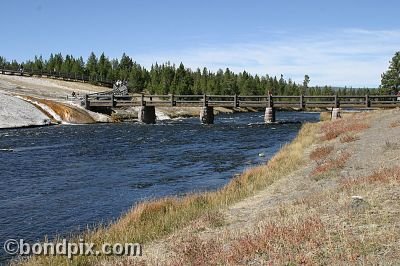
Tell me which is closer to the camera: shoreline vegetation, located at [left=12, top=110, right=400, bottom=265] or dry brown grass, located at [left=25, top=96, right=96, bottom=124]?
shoreline vegetation, located at [left=12, top=110, right=400, bottom=265]

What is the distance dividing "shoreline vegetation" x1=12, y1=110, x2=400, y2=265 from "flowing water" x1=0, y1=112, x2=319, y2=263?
253 cm

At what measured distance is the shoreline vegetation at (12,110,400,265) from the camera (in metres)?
7.47

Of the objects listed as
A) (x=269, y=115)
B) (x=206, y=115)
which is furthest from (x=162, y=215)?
(x=269, y=115)

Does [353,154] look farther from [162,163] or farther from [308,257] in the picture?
[308,257]

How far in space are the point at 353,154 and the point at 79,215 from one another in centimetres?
1185

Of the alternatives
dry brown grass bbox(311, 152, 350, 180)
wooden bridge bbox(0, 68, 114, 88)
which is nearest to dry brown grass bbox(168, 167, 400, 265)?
dry brown grass bbox(311, 152, 350, 180)

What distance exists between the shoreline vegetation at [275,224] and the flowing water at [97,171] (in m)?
2.53

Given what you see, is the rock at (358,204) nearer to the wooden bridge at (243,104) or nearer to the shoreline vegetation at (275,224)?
the shoreline vegetation at (275,224)

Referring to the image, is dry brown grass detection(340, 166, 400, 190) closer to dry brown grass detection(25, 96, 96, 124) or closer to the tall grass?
the tall grass

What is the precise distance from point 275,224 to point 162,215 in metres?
4.45

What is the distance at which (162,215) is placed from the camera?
41.7 feet

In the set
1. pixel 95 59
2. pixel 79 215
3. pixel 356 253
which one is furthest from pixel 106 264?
pixel 95 59

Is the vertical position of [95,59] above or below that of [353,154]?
above

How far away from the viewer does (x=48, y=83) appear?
95.2 meters
